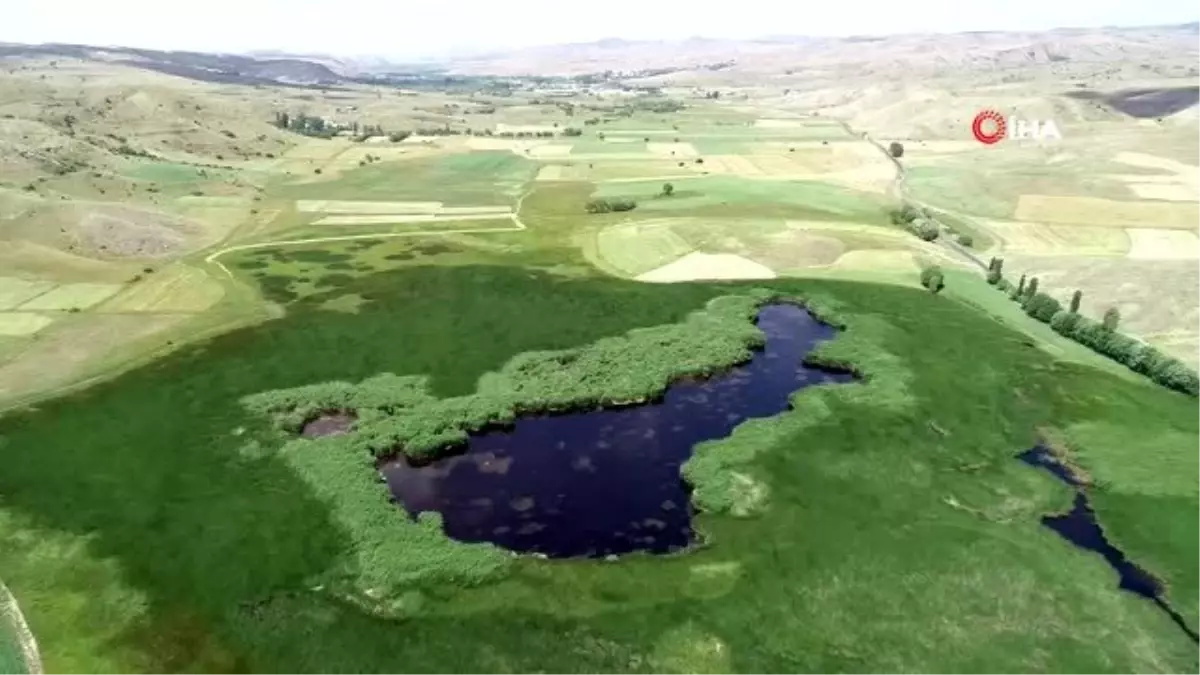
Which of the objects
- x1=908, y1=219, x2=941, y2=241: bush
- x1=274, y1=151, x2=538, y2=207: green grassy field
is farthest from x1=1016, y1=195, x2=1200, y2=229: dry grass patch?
x1=274, y1=151, x2=538, y2=207: green grassy field

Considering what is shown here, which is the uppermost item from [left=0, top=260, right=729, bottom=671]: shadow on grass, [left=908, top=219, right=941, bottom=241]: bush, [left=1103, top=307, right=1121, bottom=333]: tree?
[left=908, top=219, right=941, bottom=241]: bush

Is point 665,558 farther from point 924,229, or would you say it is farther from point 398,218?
point 398,218

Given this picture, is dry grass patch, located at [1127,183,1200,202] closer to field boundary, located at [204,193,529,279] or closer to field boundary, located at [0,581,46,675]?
field boundary, located at [204,193,529,279]

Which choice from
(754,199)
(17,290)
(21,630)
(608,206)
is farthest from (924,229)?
(17,290)

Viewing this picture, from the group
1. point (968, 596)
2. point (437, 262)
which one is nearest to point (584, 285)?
point (437, 262)

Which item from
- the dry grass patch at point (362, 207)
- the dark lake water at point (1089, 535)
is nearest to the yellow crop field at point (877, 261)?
the dark lake water at point (1089, 535)

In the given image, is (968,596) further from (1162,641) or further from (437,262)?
(437,262)
